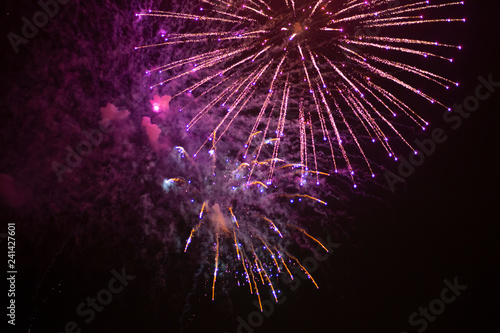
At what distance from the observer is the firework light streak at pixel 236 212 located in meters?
4.62

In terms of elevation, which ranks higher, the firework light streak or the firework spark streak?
the firework spark streak

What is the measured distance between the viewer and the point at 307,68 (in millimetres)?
4129

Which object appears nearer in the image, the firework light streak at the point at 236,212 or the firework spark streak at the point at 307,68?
the firework spark streak at the point at 307,68

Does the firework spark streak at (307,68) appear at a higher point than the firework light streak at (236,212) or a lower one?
higher

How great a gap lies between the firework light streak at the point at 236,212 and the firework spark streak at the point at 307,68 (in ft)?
1.42

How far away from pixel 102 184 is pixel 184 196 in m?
1.30

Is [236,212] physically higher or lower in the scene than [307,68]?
lower

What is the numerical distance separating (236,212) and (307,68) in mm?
2436

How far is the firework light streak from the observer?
4.62 metres

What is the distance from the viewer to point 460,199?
17.8 ft

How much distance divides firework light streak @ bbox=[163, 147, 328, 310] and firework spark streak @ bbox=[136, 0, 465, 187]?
433 mm

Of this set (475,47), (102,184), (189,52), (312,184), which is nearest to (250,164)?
(312,184)

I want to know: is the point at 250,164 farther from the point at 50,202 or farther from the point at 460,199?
the point at 460,199

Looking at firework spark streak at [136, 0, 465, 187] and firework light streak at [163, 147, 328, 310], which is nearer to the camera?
firework spark streak at [136, 0, 465, 187]
